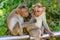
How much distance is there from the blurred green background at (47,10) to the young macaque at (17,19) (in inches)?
18.0

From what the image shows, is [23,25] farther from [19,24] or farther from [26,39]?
[26,39]

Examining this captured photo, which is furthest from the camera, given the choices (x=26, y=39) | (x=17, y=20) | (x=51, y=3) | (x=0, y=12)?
(x=51, y=3)

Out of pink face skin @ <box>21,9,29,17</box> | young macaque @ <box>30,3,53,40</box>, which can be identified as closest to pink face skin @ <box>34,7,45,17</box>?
young macaque @ <box>30,3,53,40</box>

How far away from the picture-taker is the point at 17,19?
4.09 metres

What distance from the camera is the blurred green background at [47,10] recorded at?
473 centimetres

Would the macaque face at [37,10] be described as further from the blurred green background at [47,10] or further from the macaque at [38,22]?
the blurred green background at [47,10]

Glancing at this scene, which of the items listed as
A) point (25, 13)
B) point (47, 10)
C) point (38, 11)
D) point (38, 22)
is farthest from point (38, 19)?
point (47, 10)

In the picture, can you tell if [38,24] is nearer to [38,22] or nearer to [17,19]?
[38,22]

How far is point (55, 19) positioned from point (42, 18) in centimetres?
114

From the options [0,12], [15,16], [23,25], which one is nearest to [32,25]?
[23,25]

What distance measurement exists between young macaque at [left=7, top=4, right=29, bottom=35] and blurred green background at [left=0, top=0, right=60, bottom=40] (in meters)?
0.46

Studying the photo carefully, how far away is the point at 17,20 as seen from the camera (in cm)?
408

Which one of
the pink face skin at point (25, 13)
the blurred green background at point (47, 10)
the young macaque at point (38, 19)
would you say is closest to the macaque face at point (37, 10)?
the young macaque at point (38, 19)

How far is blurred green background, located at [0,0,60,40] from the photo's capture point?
15.5 ft
